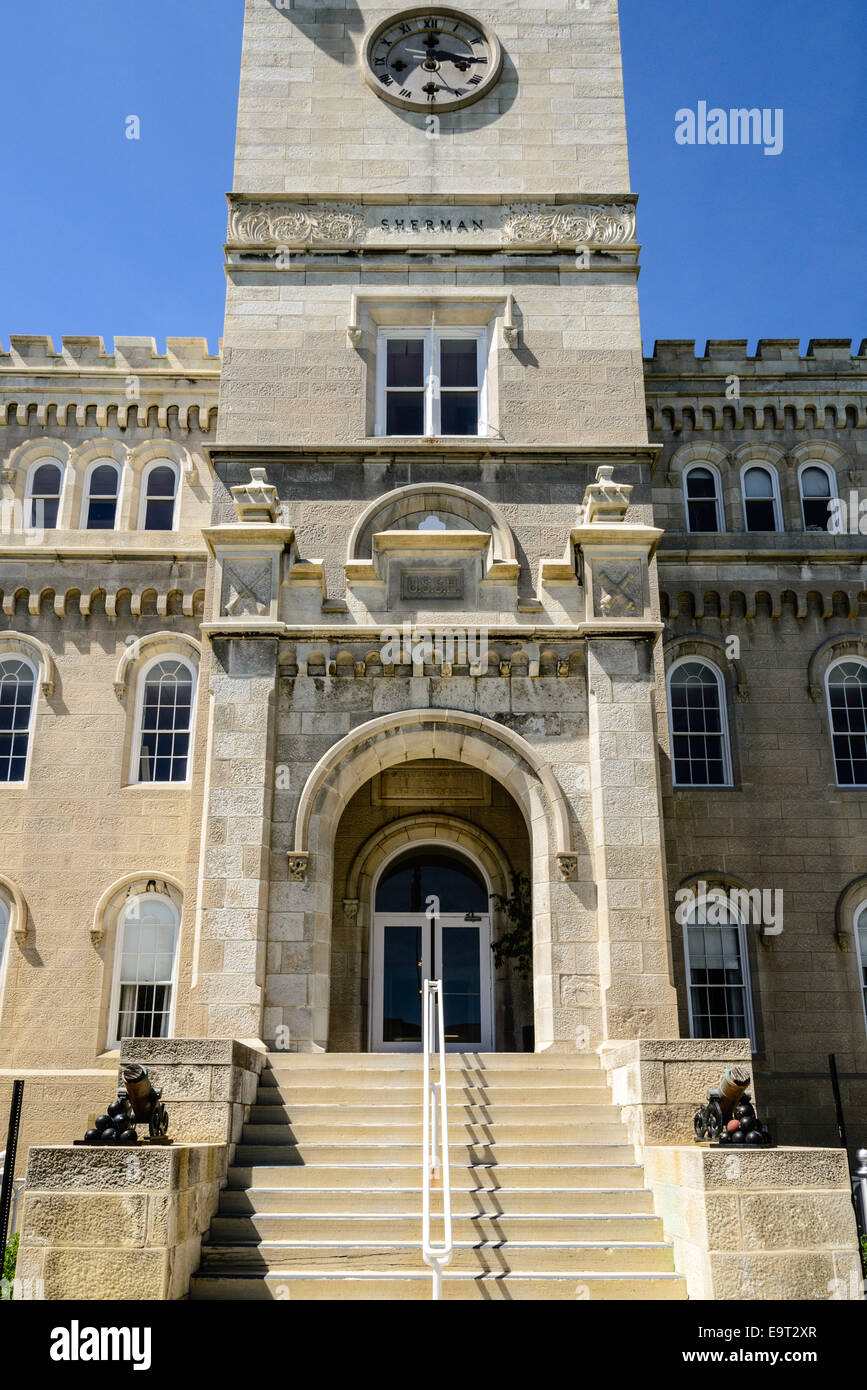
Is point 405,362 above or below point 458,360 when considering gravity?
below

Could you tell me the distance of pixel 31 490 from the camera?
67.3 ft

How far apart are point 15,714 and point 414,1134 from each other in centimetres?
1062

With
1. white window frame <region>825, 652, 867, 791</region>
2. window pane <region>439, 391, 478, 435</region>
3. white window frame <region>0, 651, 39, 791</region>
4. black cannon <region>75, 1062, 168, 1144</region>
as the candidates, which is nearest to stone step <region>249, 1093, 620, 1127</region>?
black cannon <region>75, 1062, 168, 1144</region>

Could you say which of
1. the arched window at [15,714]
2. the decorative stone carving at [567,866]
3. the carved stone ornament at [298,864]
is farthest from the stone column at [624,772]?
the arched window at [15,714]

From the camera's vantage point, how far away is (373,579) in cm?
1580

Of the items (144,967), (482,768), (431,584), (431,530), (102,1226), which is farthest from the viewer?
(144,967)

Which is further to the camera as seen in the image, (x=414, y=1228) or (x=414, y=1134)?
(x=414, y=1134)

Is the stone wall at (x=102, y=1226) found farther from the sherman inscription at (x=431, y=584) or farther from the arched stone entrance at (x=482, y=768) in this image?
the sherman inscription at (x=431, y=584)

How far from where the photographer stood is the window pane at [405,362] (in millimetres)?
18078

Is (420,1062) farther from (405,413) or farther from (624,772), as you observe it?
(405,413)

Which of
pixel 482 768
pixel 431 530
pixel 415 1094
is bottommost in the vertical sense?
pixel 415 1094

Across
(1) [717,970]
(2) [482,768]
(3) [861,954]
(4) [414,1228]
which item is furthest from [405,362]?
(4) [414,1228]

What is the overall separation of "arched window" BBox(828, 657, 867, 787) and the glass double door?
6539 millimetres
